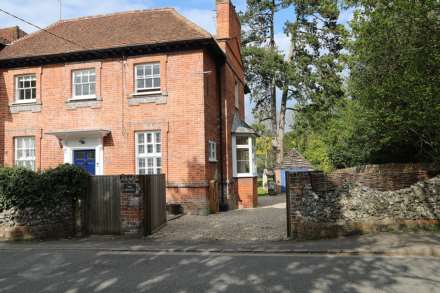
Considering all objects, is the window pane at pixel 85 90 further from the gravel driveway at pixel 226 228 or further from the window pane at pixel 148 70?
the gravel driveway at pixel 226 228

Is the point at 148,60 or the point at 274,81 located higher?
the point at 274,81

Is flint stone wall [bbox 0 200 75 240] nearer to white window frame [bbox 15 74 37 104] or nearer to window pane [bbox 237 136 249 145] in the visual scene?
white window frame [bbox 15 74 37 104]

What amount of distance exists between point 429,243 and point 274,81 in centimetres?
2748

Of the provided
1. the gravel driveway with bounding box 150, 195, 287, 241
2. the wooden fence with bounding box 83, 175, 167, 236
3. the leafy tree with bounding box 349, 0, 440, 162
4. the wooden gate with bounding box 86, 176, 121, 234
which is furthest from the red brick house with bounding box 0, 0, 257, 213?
the leafy tree with bounding box 349, 0, 440, 162

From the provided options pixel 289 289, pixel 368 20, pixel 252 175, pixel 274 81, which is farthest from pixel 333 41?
pixel 289 289

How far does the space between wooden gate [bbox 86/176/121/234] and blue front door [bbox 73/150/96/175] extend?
5.94 m

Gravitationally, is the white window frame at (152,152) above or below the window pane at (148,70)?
below

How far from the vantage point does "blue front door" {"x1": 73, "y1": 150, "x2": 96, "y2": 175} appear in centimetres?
1739

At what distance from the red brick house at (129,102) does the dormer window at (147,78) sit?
0.04m

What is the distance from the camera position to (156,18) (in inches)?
747

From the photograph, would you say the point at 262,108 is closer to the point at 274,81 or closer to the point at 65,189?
the point at 274,81

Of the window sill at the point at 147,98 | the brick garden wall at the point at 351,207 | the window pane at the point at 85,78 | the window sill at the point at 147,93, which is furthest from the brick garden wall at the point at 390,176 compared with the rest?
the window pane at the point at 85,78

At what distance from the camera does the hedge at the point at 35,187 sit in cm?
1114

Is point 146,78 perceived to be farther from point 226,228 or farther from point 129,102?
point 226,228
